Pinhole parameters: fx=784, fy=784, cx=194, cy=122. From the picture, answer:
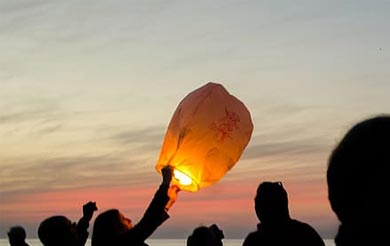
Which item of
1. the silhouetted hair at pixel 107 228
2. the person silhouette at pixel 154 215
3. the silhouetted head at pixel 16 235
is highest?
the person silhouette at pixel 154 215

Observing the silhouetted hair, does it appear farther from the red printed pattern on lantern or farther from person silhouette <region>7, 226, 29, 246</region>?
person silhouette <region>7, 226, 29, 246</region>

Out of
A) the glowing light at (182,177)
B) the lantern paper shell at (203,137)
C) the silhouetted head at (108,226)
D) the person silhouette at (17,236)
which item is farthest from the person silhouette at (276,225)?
the person silhouette at (17,236)

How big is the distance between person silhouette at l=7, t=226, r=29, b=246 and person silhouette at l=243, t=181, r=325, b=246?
331 centimetres

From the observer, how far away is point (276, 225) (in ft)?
20.0

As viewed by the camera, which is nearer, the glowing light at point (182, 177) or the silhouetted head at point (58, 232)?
the glowing light at point (182, 177)

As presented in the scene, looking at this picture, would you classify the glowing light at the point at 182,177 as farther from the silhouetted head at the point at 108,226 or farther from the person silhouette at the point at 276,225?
the person silhouette at the point at 276,225

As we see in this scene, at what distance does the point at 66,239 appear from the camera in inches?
227

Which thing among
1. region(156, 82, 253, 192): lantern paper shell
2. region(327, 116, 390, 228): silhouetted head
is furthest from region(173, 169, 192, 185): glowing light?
region(327, 116, 390, 228): silhouetted head

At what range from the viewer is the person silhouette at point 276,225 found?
6.04 meters

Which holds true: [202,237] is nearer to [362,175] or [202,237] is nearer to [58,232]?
[58,232]

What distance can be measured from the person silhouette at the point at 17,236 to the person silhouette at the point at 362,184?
22.9 ft

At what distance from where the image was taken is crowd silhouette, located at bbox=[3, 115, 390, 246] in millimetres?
1960

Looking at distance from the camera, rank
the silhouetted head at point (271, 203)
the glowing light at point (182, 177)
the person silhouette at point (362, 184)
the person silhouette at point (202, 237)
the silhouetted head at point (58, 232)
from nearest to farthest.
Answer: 1. the person silhouette at point (362, 184)
2. the glowing light at point (182, 177)
3. the silhouetted head at point (58, 232)
4. the silhouetted head at point (271, 203)
5. the person silhouette at point (202, 237)

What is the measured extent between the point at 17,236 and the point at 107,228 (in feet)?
12.0
